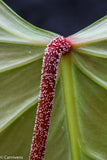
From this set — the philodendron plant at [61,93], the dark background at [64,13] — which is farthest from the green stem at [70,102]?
the dark background at [64,13]

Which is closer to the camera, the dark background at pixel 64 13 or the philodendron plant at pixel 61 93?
the philodendron plant at pixel 61 93

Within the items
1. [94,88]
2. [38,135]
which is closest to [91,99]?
[94,88]

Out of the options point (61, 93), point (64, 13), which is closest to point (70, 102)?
point (61, 93)

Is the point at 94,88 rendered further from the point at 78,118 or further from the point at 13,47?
the point at 13,47

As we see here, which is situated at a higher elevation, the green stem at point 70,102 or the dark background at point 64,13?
the dark background at point 64,13

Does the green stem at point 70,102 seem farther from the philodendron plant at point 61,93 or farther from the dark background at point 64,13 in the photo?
the dark background at point 64,13
